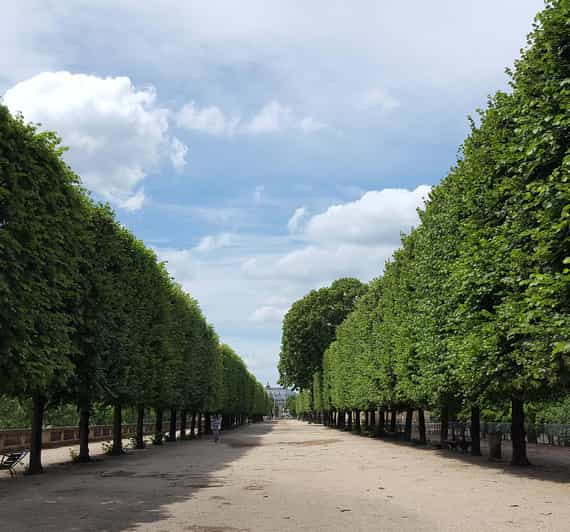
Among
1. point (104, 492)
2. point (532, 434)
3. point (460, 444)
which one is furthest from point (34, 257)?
point (532, 434)

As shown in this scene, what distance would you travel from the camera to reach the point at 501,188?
61.8 ft

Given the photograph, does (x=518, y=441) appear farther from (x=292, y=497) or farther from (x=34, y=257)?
(x=34, y=257)

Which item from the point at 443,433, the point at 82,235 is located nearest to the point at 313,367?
the point at 443,433

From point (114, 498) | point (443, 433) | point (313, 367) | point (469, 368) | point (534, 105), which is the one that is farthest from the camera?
point (313, 367)

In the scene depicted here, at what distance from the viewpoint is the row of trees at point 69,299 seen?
1709 centimetres

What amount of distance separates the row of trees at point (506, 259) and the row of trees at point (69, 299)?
476 inches

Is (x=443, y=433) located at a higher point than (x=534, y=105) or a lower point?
lower

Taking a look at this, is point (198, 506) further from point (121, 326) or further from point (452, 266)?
point (121, 326)

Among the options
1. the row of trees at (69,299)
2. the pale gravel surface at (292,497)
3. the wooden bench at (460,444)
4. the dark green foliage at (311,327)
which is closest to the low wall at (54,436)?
the row of trees at (69,299)

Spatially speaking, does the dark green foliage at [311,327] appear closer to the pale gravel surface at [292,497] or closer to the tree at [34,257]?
the pale gravel surface at [292,497]

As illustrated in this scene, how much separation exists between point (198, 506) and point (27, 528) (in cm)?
350

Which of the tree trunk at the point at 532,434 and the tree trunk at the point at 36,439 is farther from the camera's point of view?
the tree trunk at the point at 532,434

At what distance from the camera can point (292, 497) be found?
14.9 meters

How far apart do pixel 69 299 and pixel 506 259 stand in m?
13.5
